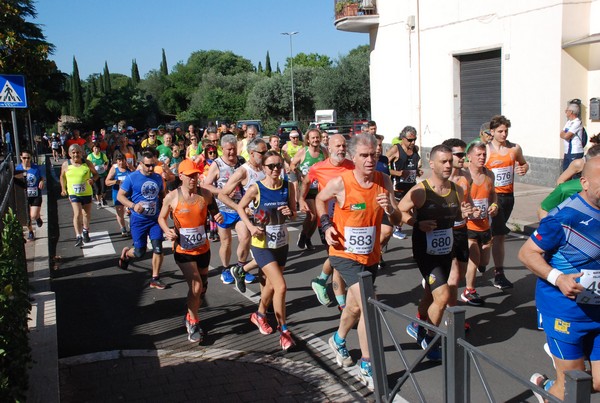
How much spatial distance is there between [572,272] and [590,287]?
128 millimetres

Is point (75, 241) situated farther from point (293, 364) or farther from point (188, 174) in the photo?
point (293, 364)

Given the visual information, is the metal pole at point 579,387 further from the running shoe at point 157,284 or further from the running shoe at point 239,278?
the running shoe at point 157,284

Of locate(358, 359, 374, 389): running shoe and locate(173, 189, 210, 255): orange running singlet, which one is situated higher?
locate(173, 189, 210, 255): orange running singlet

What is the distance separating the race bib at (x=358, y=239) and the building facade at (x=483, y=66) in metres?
11.7

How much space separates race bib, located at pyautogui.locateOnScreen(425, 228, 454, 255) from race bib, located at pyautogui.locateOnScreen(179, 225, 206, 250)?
2293 millimetres

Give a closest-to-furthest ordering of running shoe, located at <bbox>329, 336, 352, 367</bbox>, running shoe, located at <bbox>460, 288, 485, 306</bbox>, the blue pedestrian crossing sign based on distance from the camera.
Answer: running shoe, located at <bbox>329, 336, 352, 367</bbox>
running shoe, located at <bbox>460, 288, 485, 306</bbox>
the blue pedestrian crossing sign

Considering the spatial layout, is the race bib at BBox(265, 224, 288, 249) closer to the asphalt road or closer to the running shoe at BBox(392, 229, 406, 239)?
the asphalt road

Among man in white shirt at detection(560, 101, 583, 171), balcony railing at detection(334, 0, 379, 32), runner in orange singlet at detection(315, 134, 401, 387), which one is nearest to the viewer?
runner in orange singlet at detection(315, 134, 401, 387)

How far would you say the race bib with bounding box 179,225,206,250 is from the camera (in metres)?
6.10

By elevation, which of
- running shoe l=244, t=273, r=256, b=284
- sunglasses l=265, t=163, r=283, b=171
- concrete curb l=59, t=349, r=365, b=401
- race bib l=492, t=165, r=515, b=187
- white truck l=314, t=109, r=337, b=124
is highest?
white truck l=314, t=109, r=337, b=124

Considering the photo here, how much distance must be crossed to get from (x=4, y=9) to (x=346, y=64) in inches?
1344

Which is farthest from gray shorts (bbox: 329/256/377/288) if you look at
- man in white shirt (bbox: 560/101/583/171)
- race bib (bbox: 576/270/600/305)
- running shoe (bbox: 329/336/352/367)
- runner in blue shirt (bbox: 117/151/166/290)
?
man in white shirt (bbox: 560/101/583/171)

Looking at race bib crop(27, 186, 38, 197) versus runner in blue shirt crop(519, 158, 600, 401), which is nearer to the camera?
runner in blue shirt crop(519, 158, 600, 401)

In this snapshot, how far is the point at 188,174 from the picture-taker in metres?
6.21
